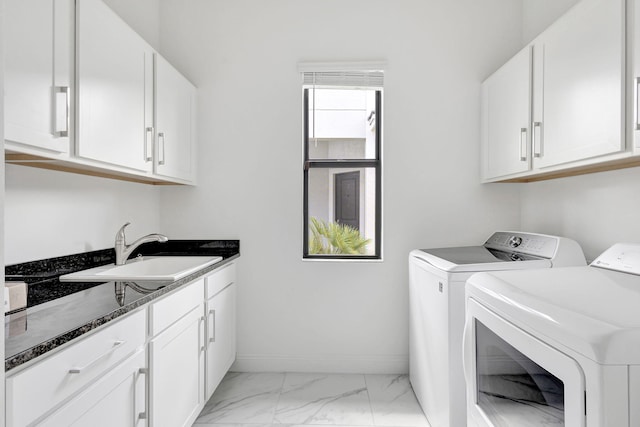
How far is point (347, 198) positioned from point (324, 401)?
139cm

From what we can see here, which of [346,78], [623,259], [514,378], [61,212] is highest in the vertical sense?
[346,78]


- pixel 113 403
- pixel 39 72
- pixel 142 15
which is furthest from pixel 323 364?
pixel 142 15

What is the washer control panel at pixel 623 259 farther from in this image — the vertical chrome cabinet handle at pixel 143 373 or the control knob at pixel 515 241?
the vertical chrome cabinet handle at pixel 143 373

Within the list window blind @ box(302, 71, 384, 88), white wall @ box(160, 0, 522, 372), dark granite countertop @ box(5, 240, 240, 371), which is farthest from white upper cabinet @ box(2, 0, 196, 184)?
window blind @ box(302, 71, 384, 88)

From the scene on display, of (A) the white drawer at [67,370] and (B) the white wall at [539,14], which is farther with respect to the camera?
(B) the white wall at [539,14]

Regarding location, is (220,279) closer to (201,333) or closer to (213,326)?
(213,326)

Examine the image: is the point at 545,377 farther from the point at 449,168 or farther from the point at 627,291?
the point at 449,168

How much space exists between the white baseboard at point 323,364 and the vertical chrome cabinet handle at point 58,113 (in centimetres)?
199

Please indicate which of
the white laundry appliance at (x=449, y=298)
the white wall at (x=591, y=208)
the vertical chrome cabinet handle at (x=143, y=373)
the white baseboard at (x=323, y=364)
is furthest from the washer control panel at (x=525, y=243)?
the vertical chrome cabinet handle at (x=143, y=373)

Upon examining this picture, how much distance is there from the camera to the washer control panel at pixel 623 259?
1.37 metres

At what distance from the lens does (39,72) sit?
50.1 inches

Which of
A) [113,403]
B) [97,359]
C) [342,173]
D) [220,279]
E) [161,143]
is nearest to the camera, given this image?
[97,359]

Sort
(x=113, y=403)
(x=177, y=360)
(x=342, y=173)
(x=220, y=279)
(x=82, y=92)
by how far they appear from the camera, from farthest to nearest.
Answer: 1. (x=342, y=173)
2. (x=220, y=279)
3. (x=177, y=360)
4. (x=82, y=92)
5. (x=113, y=403)

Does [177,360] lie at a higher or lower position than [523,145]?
lower
